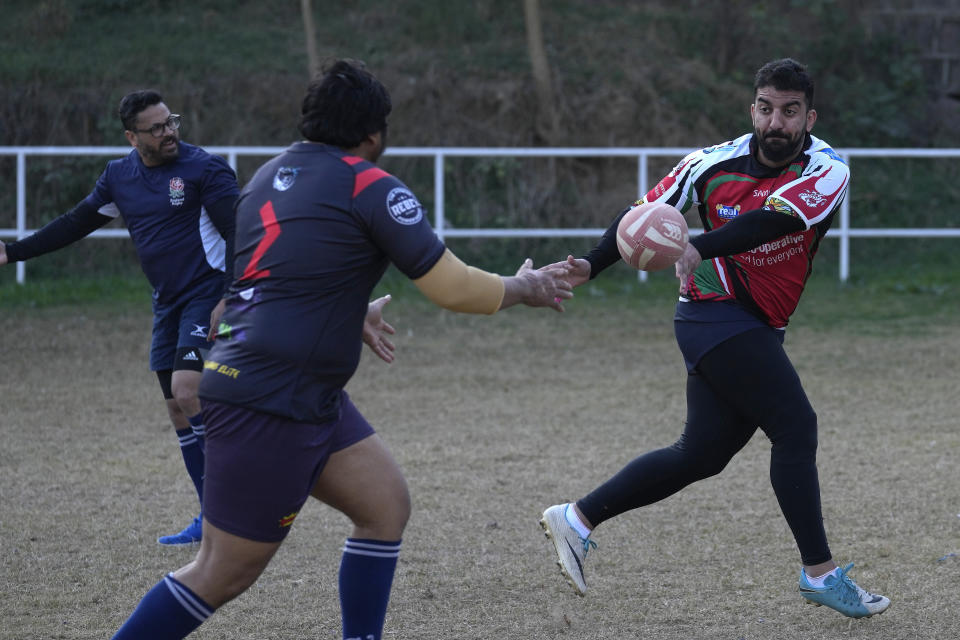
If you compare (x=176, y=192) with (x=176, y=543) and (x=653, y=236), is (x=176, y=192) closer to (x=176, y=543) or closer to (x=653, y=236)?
(x=176, y=543)

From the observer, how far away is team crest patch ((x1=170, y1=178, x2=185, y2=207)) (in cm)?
565

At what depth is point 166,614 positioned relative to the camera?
10.4 feet

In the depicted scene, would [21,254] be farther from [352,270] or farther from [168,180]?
[352,270]

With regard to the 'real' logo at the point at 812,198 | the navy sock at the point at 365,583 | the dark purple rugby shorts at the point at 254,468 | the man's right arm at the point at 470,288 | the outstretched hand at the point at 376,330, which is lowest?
the navy sock at the point at 365,583

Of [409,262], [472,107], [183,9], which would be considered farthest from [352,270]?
[183,9]

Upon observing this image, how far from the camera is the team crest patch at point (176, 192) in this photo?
5652mm

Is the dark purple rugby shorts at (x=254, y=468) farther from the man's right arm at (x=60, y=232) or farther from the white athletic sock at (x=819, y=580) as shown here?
the man's right arm at (x=60, y=232)

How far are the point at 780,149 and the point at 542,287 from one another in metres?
1.29

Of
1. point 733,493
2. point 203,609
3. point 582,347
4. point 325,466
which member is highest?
point 325,466

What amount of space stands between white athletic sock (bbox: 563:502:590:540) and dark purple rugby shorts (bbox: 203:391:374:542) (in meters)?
1.71

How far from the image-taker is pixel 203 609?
3213 millimetres

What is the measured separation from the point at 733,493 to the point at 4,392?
5927 mm

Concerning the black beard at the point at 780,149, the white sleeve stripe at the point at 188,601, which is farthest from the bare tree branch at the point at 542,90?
the white sleeve stripe at the point at 188,601

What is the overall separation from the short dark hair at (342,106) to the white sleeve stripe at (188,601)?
132cm
